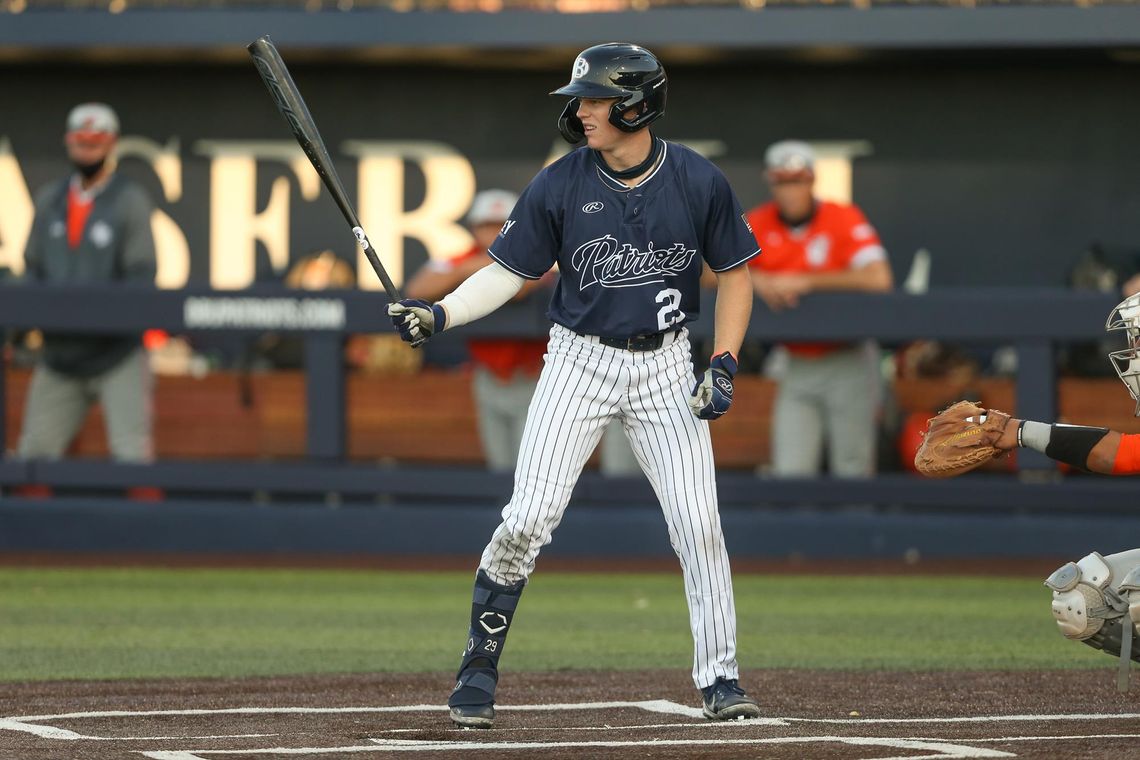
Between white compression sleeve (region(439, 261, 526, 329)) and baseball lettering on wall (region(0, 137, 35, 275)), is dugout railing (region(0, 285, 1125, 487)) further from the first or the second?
white compression sleeve (region(439, 261, 526, 329))

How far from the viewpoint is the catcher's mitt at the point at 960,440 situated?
189 inches

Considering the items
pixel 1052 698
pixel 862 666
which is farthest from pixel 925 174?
pixel 1052 698

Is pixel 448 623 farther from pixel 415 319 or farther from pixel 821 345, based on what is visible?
pixel 415 319

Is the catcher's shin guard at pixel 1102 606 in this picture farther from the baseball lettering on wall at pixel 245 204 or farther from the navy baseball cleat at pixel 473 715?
the baseball lettering on wall at pixel 245 204

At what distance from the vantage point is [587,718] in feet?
16.9

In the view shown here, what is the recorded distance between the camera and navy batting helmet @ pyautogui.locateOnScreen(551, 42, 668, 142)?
17.0 feet

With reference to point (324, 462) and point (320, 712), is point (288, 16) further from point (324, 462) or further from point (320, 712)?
point (320, 712)

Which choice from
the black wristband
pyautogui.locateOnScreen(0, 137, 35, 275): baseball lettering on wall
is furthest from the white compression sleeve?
pyautogui.locateOnScreen(0, 137, 35, 275): baseball lettering on wall

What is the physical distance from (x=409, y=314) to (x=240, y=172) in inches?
348

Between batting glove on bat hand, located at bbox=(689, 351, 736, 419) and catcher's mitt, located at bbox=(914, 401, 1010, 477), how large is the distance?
0.53 meters

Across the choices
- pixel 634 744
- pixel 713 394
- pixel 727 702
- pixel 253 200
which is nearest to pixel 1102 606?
pixel 727 702

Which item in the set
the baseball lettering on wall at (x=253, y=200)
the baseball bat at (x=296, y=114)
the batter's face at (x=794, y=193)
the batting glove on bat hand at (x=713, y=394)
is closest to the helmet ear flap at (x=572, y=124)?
the baseball bat at (x=296, y=114)

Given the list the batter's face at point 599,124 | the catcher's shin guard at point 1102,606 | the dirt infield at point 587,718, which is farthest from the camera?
the batter's face at point 599,124

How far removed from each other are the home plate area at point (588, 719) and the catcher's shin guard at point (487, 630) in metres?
0.14
